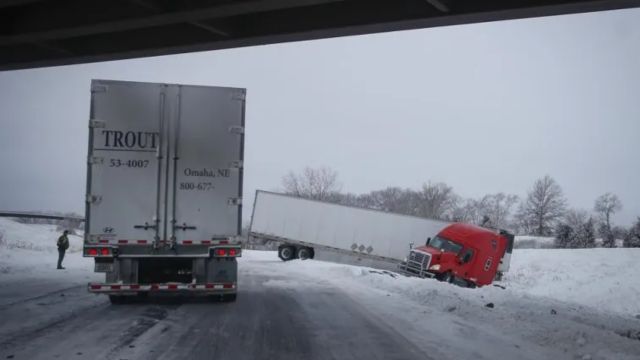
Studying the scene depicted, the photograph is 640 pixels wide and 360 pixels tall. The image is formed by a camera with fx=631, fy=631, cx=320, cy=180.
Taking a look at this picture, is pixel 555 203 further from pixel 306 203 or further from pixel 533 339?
pixel 533 339

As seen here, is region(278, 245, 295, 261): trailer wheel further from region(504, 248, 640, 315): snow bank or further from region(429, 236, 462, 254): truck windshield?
region(429, 236, 462, 254): truck windshield

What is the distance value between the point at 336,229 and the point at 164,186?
2677 centimetres

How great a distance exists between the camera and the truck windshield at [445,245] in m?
27.0

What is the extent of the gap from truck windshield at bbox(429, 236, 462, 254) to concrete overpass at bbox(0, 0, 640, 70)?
15383 millimetres

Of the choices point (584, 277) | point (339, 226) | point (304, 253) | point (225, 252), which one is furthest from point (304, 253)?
point (225, 252)

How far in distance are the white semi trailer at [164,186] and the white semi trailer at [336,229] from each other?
2402 cm

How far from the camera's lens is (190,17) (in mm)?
12727

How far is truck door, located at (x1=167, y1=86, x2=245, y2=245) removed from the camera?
43.6ft

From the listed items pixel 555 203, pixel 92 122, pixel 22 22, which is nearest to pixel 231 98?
pixel 92 122

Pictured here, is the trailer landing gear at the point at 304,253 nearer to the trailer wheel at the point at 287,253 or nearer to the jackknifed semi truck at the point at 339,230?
the jackknifed semi truck at the point at 339,230

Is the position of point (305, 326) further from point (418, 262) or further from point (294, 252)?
point (294, 252)

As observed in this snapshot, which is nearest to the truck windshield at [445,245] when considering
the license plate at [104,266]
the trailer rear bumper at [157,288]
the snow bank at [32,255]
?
the snow bank at [32,255]

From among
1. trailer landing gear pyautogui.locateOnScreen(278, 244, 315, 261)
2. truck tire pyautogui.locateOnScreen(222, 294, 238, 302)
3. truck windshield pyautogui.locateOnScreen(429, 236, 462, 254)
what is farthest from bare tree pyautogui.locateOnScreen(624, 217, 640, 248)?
truck tire pyautogui.locateOnScreen(222, 294, 238, 302)

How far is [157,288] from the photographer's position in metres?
13.2
